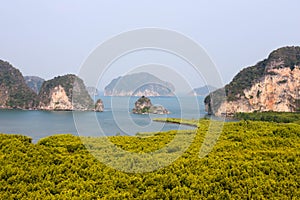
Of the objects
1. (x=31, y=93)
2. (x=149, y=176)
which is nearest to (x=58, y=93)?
(x=31, y=93)

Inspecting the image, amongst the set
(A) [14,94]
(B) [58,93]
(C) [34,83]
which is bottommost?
(A) [14,94]

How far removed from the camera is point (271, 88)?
54906mm

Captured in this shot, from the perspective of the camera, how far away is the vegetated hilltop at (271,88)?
53.2 metres

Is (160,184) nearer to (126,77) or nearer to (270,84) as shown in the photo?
(126,77)

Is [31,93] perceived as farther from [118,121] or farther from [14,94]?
[118,121]

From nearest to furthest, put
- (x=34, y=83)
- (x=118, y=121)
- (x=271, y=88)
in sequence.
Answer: (x=118, y=121), (x=271, y=88), (x=34, y=83)

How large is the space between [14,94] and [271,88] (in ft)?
177

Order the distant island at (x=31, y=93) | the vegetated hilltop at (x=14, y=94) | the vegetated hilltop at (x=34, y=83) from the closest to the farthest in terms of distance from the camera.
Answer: the distant island at (x=31, y=93) → the vegetated hilltop at (x=14, y=94) → the vegetated hilltop at (x=34, y=83)

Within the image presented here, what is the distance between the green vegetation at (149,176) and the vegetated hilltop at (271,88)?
4572 centimetres

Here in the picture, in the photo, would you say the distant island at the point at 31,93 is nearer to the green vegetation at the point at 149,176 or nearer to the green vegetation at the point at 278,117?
the green vegetation at the point at 278,117

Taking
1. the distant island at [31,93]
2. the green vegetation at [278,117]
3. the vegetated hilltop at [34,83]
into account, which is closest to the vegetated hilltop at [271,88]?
the green vegetation at [278,117]

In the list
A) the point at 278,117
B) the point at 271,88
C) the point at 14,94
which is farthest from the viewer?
the point at 14,94

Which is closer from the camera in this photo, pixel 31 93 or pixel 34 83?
pixel 31 93

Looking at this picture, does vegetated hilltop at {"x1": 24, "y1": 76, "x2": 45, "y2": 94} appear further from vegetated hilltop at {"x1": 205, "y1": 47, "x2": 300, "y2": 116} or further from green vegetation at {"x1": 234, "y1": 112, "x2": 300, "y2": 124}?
green vegetation at {"x1": 234, "y1": 112, "x2": 300, "y2": 124}
